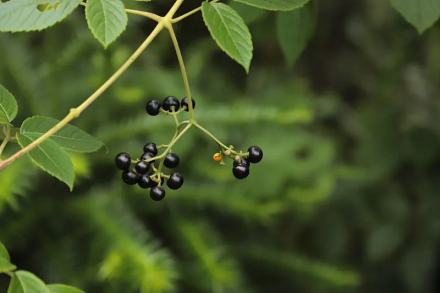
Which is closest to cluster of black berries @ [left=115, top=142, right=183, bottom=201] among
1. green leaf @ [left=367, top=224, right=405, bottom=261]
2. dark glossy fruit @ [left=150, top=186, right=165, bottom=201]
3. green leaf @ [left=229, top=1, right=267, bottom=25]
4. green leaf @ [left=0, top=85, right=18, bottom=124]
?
dark glossy fruit @ [left=150, top=186, right=165, bottom=201]

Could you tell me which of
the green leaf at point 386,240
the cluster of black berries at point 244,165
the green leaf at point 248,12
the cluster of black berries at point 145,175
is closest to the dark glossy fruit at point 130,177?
the cluster of black berries at point 145,175

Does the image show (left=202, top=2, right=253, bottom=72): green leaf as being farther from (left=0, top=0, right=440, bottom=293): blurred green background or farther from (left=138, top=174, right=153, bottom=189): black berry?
(left=0, top=0, right=440, bottom=293): blurred green background

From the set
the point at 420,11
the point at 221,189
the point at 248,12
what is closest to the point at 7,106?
the point at 248,12

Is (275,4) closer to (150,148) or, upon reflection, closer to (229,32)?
(229,32)

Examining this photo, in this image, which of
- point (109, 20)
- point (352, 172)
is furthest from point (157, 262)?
point (109, 20)

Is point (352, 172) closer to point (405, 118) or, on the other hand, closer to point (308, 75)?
point (405, 118)

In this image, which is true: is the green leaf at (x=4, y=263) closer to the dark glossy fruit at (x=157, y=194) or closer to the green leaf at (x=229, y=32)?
the dark glossy fruit at (x=157, y=194)
